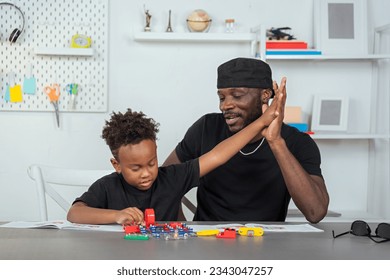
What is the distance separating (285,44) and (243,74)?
132 centimetres

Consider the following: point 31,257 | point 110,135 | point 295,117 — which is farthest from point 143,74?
Answer: point 31,257

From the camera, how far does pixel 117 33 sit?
153 inches

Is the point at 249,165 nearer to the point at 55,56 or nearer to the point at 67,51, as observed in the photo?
the point at 67,51

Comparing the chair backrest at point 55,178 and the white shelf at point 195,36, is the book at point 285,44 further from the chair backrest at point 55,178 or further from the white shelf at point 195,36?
the chair backrest at point 55,178

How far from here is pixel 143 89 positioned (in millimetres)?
3922

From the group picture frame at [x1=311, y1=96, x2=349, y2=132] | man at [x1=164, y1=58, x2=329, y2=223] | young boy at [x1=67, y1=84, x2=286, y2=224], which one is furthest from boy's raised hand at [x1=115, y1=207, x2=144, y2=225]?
picture frame at [x1=311, y1=96, x2=349, y2=132]

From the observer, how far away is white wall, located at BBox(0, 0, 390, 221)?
153 inches

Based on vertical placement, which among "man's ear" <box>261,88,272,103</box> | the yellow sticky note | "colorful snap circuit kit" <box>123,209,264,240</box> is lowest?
"colorful snap circuit kit" <box>123,209,264,240</box>

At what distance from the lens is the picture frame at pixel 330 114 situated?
153 inches

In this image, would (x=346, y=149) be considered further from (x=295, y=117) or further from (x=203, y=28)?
(x=203, y=28)

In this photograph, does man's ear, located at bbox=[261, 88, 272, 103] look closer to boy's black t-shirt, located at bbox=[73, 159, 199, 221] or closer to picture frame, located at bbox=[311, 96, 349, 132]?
boy's black t-shirt, located at bbox=[73, 159, 199, 221]

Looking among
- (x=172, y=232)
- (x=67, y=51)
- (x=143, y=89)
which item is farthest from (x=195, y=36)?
(x=172, y=232)

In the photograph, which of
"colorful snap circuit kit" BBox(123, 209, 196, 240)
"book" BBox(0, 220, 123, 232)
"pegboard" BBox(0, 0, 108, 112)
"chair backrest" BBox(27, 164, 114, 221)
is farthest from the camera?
"pegboard" BBox(0, 0, 108, 112)

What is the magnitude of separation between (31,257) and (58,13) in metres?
2.66
